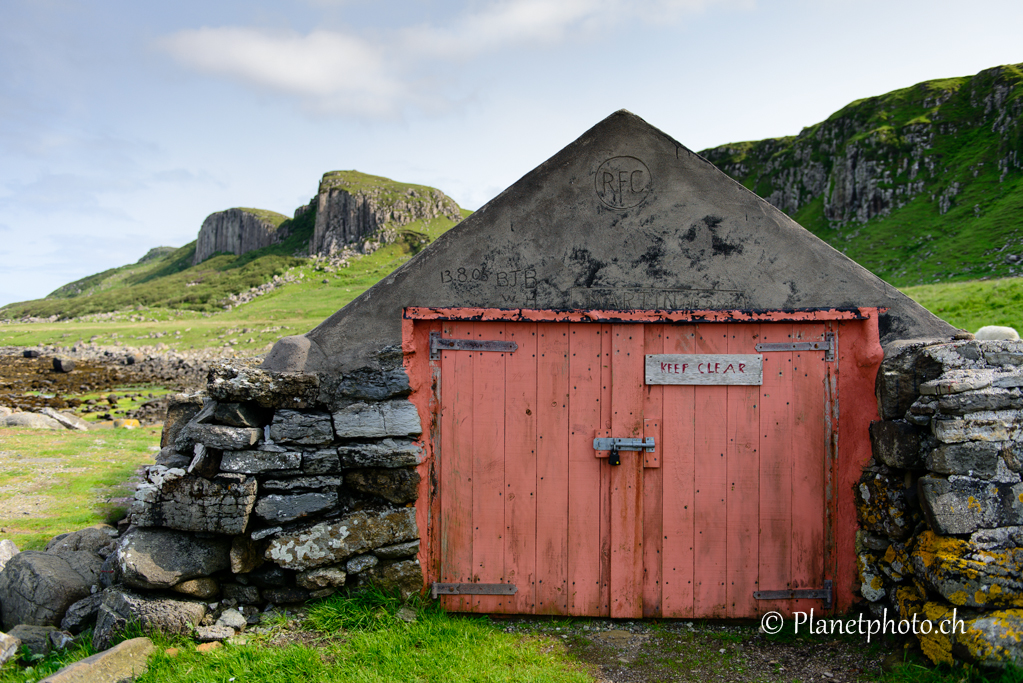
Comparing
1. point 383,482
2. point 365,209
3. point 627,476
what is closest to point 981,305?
point 627,476

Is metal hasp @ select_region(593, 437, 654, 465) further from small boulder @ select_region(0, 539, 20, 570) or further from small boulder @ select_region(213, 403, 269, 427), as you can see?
small boulder @ select_region(0, 539, 20, 570)

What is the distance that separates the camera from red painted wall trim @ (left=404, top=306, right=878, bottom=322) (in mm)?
4699

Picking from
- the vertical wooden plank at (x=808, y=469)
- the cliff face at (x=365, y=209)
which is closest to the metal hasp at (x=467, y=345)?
the vertical wooden plank at (x=808, y=469)

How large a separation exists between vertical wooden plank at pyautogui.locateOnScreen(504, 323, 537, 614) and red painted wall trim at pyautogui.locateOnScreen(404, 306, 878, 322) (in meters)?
0.14

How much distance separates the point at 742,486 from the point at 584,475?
4.28 ft

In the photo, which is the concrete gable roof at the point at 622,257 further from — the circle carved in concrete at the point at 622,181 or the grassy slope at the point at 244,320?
the grassy slope at the point at 244,320

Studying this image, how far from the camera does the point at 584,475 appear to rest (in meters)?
4.81

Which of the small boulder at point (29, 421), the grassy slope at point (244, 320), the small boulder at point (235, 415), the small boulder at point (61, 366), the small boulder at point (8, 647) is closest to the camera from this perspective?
the small boulder at point (8, 647)

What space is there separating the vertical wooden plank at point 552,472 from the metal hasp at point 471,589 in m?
0.25

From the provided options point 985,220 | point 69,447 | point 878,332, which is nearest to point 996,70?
point 985,220

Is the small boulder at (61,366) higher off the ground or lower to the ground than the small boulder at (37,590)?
higher

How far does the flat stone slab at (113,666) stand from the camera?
3.68 m

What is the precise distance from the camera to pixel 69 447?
10.8 metres

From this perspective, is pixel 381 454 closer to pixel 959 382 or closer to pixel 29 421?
pixel 959 382
